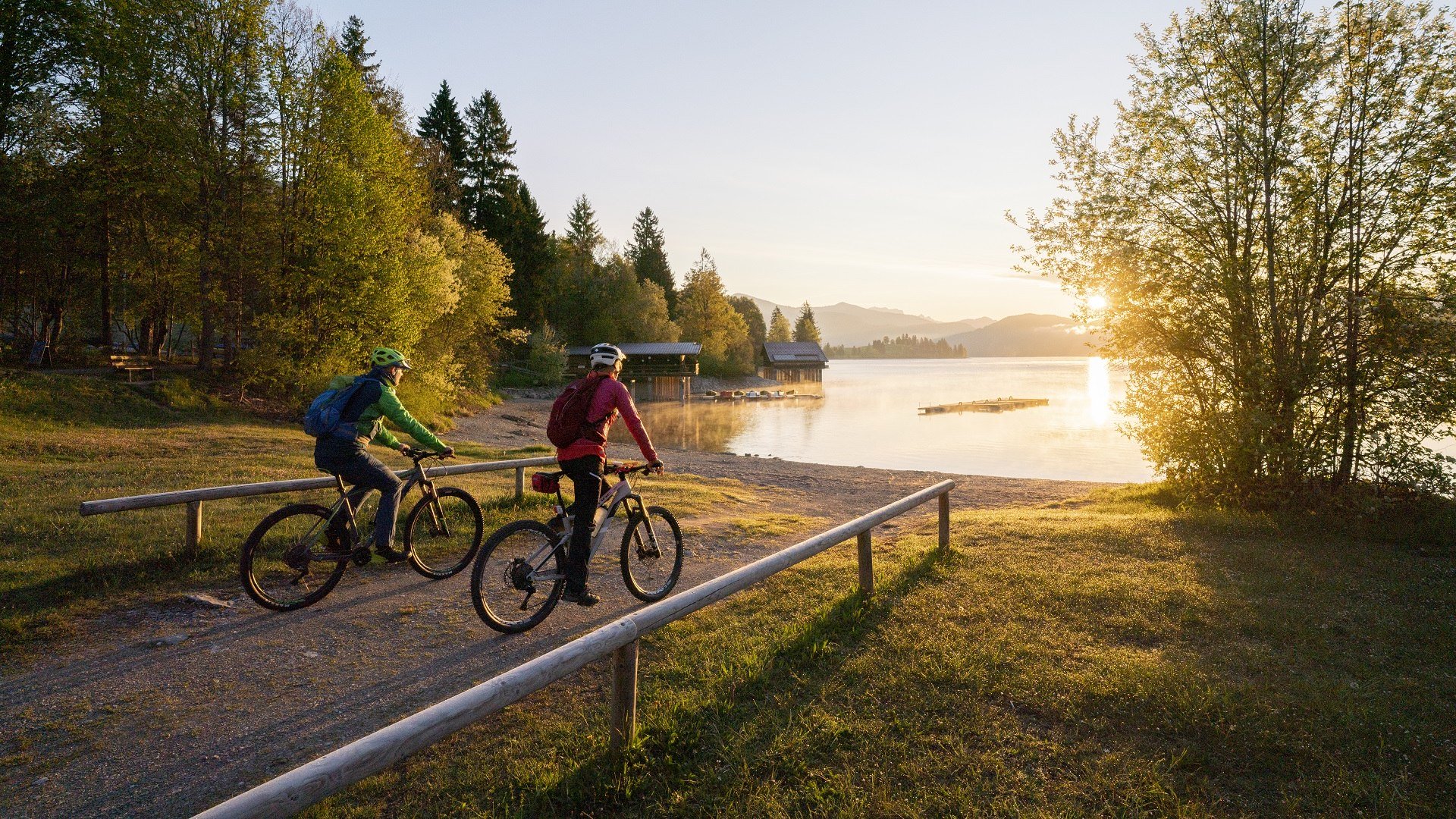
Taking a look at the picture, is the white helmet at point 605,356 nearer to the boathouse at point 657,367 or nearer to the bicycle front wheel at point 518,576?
the bicycle front wheel at point 518,576

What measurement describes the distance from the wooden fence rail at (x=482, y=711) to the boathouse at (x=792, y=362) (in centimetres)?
10336

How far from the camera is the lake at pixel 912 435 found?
27609 millimetres

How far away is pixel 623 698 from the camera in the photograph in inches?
147

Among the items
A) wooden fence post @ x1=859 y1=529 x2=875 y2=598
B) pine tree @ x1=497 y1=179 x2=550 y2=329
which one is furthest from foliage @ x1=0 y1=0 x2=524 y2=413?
pine tree @ x1=497 y1=179 x2=550 y2=329

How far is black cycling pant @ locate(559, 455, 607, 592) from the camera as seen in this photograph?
5.70 metres

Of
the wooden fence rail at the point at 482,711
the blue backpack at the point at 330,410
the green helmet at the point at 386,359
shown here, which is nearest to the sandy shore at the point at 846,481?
the green helmet at the point at 386,359

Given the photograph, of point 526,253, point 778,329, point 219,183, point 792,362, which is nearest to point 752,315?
point 778,329

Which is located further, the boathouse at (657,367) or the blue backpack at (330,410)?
the boathouse at (657,367)

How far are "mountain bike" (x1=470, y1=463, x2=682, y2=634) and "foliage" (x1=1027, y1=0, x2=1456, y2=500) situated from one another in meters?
8.85

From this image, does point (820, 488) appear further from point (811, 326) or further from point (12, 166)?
point (811, 326)

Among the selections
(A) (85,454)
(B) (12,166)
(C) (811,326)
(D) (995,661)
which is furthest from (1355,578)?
(C) (811,326)

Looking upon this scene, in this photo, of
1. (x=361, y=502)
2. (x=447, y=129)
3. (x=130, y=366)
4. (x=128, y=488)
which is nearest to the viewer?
(x=361, y=502)

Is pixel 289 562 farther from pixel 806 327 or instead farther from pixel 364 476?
pixel 806 327

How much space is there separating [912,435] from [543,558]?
Answer: 35961mm
